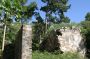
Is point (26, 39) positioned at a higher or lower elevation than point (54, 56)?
higher

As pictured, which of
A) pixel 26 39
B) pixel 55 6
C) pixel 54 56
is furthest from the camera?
pixel 55 6

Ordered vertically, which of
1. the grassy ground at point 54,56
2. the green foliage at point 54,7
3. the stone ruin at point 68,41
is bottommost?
the grassy ground at point 54,56

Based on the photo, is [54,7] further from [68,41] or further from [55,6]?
[68,41]

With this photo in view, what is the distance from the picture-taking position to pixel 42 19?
125 feet

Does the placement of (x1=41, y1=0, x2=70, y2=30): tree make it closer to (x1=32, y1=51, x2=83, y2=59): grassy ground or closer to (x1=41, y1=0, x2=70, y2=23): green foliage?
(x1=41, y1=0, x2=70, y2=23): green foliage

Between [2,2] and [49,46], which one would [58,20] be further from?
[2,2]

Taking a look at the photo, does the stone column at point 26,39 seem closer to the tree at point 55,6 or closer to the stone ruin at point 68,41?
the stone ruin at point 68,41

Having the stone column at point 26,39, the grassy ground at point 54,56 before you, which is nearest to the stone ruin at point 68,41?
the grassy ground at point 54,56

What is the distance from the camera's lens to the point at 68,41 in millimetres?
20000

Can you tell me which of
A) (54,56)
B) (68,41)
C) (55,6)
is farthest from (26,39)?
(55,6)

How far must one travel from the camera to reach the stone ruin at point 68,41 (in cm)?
1981

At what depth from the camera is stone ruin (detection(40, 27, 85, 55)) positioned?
19.8 metres

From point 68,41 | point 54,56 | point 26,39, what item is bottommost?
point 54,56

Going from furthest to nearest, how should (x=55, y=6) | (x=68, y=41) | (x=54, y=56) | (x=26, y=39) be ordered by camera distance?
1. (x=55, y=6)
2. (x=68, y=41)
3. (x=54, y=56)
4. (x=26, y=39)
